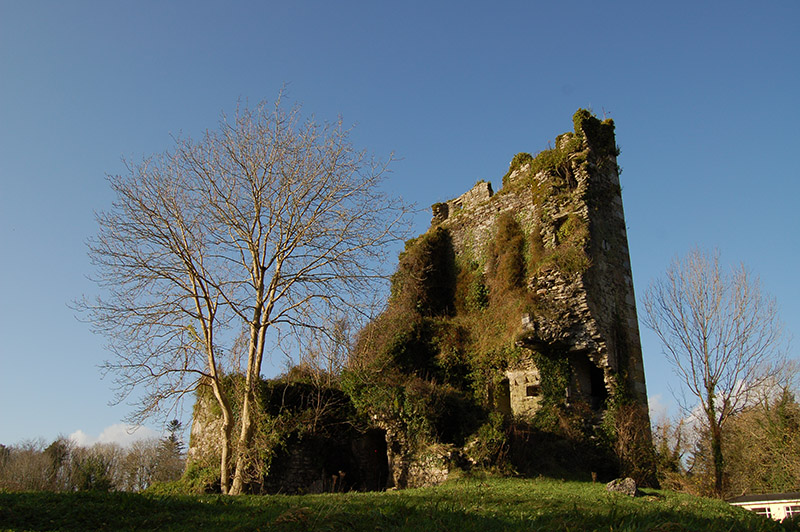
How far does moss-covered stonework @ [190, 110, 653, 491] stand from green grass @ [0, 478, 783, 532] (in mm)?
4661

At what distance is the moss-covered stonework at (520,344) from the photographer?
13.7 m

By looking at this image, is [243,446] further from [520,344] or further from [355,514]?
[520,344]

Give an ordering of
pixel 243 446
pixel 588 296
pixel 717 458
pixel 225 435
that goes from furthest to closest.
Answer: pixel 717 458 → pixel 588 296 → pixel 225 435 → pixel 243 446

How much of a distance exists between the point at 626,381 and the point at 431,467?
20.2ft

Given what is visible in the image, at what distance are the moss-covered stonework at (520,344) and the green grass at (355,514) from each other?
4.66 meters

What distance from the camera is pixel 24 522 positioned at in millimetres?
6465

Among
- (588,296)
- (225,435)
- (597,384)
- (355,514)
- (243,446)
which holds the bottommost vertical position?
(355,514)

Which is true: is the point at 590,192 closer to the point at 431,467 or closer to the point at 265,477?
the point at 431,467

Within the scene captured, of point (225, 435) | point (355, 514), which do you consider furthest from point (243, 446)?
point (355, 514)

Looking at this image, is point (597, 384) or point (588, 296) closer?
point (588, 296)

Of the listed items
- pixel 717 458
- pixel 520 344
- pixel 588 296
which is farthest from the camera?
pixel 717 458

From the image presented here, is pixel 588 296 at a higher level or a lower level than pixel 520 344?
higher

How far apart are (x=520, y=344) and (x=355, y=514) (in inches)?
394

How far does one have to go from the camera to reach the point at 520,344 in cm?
1575
